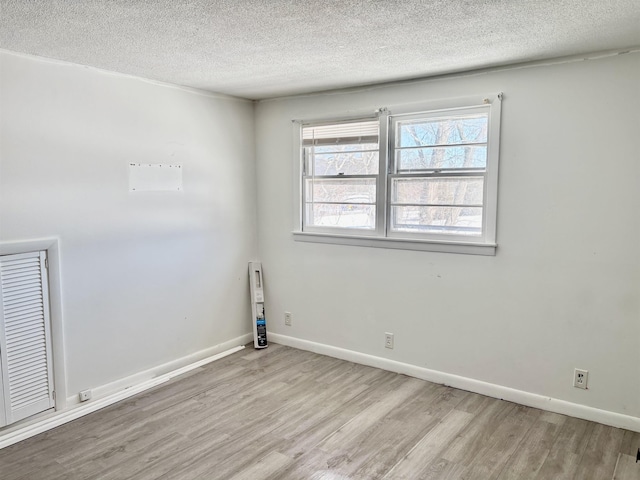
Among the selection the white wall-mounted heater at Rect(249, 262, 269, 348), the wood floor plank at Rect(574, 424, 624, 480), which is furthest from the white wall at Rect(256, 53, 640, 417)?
the white wall-mounted heater at Rect(249, 262, 269, 348)

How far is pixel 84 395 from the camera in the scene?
3.15 m

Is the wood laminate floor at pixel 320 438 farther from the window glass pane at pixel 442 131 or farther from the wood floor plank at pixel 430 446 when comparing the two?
the window glass pane at pixel 442 131

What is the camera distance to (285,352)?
423cm

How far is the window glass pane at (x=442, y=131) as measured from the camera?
3.28 m

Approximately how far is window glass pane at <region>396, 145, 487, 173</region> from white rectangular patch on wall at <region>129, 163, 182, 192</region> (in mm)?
1768

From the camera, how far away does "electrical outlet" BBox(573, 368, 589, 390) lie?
2.96 metres

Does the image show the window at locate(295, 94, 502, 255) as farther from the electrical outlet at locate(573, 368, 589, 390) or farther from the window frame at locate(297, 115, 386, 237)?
the electrical outlet at locate(573, 368, 589, 390)

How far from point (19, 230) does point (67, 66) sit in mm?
1080

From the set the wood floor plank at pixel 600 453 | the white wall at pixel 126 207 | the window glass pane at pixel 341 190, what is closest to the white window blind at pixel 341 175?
the window glass pane at pixel 341 190

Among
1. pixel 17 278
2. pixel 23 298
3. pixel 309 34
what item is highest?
pixel 309 34

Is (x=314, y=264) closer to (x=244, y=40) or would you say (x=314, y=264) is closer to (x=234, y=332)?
(x=234, y=332)

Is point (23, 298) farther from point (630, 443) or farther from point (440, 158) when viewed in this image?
point (630, 443)

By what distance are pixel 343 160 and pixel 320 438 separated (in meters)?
2.22

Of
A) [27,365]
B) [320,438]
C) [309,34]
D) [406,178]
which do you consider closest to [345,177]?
[406,178]
